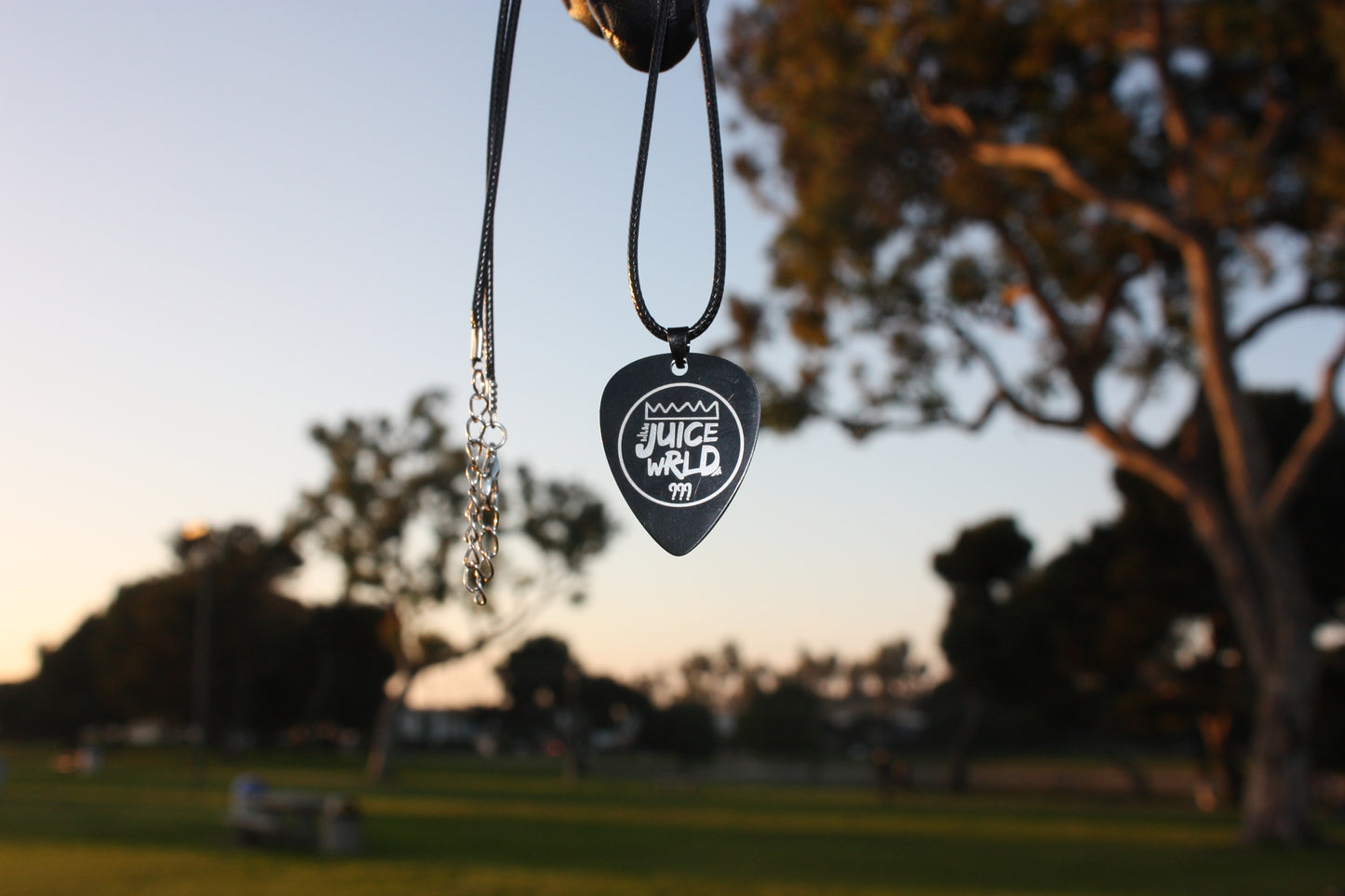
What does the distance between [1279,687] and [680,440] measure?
20809 mm

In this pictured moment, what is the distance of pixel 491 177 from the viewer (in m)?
1.63

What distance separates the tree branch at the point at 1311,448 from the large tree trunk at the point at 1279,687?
375 millimetres

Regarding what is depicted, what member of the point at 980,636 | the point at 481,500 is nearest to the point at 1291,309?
the point at 481,500

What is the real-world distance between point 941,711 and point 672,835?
A: 68586mm

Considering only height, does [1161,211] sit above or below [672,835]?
above

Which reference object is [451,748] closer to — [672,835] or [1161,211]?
[672,835]

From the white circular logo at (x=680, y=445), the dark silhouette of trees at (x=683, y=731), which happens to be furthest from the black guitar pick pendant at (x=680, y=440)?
the dark silhouette of trees at (x=683, y=731)

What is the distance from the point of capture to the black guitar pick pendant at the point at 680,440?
65.8 inches

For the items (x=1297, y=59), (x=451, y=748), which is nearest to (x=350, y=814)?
(x=1297, y=59)

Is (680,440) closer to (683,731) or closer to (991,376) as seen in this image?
(991,376)

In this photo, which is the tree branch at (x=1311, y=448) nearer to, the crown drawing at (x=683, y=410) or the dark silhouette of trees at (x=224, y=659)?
the crown drawing at (x=683, y=410)

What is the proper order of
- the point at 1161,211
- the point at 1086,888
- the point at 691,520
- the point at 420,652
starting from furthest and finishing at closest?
the point at 420,652 < the point at 1161,211 < the point at 1086,888 < the point at 691,520

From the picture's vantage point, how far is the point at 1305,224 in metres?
19.0

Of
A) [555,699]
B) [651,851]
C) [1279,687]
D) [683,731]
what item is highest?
[1279,687]
